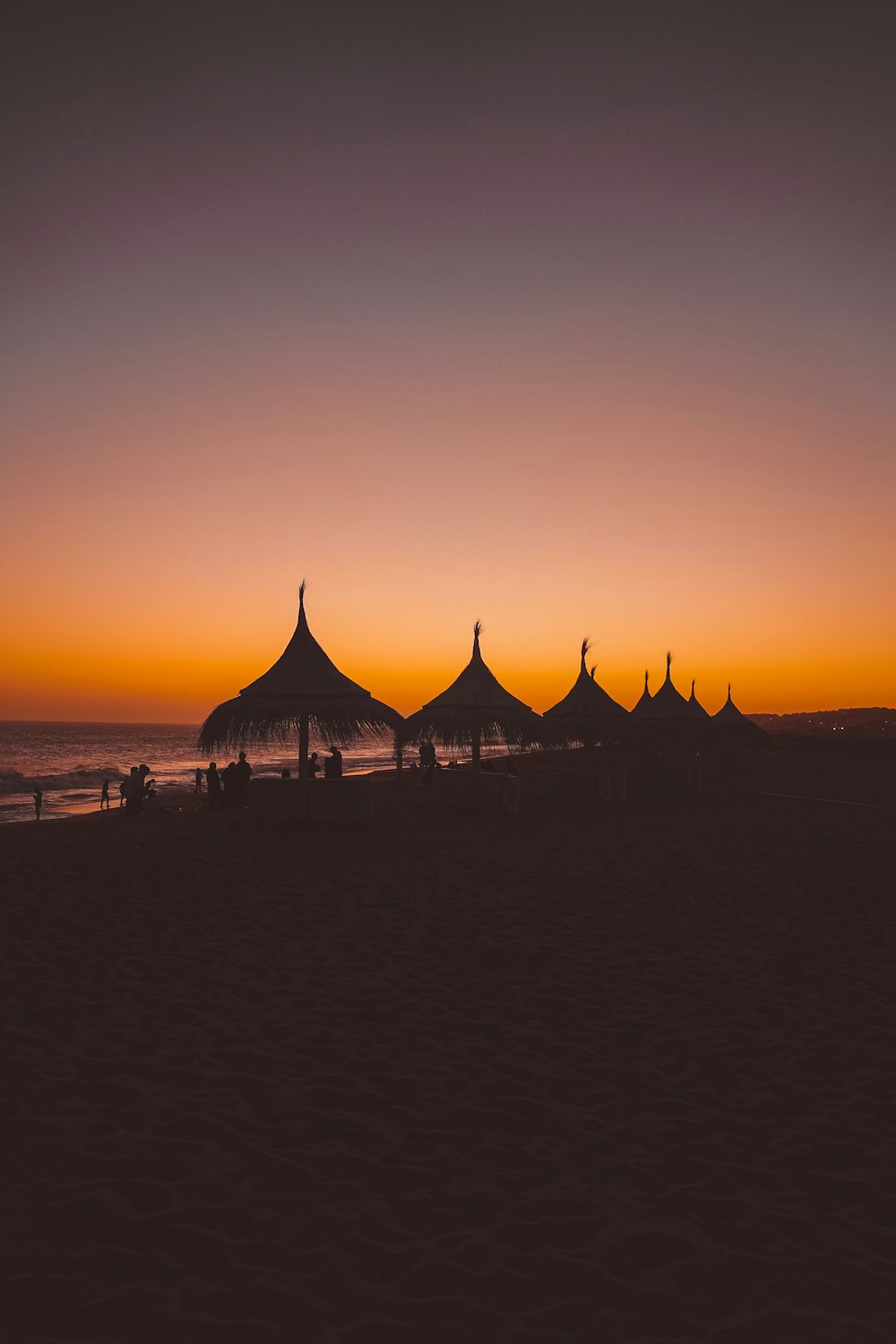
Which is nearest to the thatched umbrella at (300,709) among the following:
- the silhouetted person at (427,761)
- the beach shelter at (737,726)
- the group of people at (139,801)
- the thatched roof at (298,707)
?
the thatched roof at (298,707)

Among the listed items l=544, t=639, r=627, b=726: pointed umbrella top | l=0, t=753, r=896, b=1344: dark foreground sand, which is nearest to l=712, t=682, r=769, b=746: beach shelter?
l=544, t=639, r=627, b=726: pointed umbrella top

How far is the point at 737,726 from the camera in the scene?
127 feet

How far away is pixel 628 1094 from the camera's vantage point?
5031 mm

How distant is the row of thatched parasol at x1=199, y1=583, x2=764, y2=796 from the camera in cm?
1603

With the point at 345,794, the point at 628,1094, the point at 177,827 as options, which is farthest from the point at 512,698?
the point at 628,1094

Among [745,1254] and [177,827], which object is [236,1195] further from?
[177,827]

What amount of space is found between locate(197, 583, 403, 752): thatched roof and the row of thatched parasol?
0.06 feet

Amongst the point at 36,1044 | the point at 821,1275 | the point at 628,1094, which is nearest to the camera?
the point at 821,1275

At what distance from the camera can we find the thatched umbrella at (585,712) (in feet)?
79.9

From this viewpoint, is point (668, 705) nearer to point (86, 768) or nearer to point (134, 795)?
point (134, 795)

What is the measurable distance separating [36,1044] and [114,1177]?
1.80 meters

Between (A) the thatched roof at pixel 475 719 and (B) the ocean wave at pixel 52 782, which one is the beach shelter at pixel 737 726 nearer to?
(A) the thatched roof at pixel 475 719

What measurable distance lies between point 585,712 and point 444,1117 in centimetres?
2026

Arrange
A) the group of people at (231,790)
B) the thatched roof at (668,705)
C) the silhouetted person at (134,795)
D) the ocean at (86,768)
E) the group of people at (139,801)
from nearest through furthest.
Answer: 1. the group of people at (139,801)
2. the silhouetted person at (134,795)
3. the group of people at (231,790)
4. the thatched roof at (668,705)
5. the ocean at (86,768)
